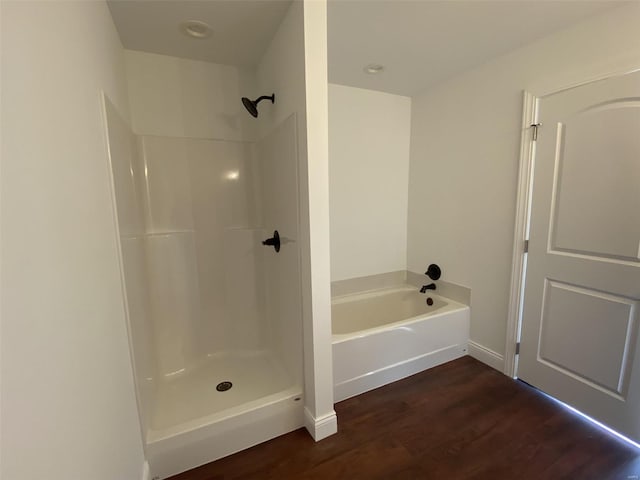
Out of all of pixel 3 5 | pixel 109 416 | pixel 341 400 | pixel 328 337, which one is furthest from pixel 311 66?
pixel 341 400

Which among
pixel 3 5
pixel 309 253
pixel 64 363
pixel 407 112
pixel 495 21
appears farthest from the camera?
pixel 407 112

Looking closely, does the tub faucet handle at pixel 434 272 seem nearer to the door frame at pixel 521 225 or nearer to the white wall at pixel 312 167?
the door frame at pixel 521 225

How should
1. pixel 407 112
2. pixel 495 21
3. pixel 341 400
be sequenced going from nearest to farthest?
pixel 495 21 < pixel 341 400 < pixel 407 112

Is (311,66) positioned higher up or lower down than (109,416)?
higher up

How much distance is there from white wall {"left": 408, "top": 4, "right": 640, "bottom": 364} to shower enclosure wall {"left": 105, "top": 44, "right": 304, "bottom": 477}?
4.89 feet

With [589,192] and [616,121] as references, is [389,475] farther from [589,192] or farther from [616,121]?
[616,121]

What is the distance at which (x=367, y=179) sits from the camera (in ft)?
8.66

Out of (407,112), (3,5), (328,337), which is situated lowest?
(328,337)

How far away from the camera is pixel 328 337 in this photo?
5.06 ft

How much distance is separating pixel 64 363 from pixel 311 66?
1.37m

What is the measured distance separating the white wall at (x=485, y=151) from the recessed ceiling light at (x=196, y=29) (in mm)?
1857

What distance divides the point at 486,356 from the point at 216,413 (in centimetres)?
198

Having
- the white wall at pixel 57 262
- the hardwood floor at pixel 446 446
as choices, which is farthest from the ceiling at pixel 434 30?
the hardwood floor at pixel 446 446

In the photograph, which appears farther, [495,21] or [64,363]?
[495,21]
